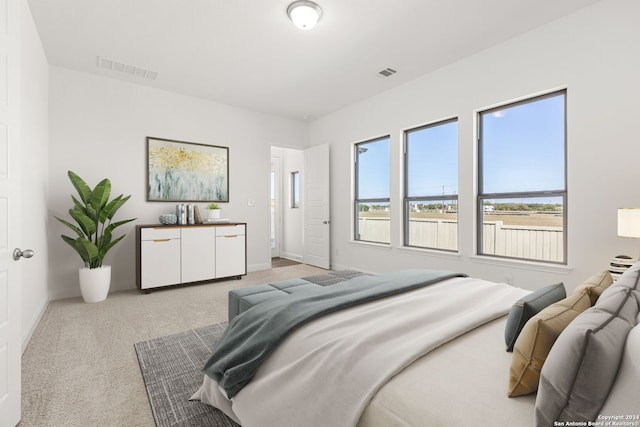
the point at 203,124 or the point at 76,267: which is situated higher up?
the point at 203,124

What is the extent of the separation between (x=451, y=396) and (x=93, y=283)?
391 centimetres

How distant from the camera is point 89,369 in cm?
206

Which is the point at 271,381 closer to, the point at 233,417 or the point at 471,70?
the point at 233,417

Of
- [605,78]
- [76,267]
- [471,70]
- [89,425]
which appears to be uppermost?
[471,70]

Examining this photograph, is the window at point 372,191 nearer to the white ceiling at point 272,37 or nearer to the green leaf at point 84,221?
the white ceiling at point 272,37

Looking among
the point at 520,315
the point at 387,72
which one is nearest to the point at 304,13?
the point at 387,72

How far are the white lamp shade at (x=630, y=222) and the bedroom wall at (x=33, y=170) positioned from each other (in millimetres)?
4556

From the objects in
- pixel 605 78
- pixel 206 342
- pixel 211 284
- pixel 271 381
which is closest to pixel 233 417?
pixel 271 381

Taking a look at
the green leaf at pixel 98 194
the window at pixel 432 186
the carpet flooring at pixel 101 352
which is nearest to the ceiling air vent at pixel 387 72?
the window at pixel 432 186

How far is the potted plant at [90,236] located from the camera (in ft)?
11.2

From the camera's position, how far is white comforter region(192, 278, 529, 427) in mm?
1030

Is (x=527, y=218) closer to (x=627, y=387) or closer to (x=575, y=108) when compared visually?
(x=575, y=108)

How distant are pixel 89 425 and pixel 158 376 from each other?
1.44ft

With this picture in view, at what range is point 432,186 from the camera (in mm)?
4180
